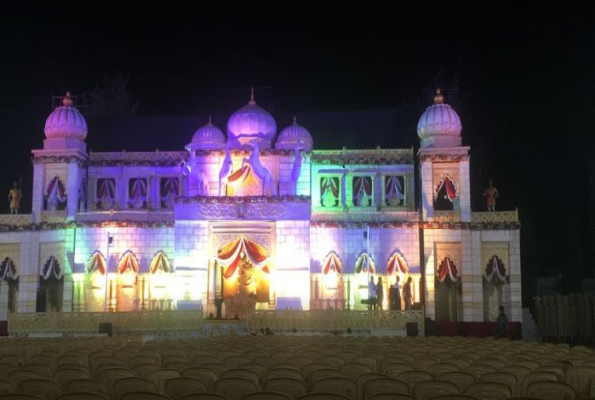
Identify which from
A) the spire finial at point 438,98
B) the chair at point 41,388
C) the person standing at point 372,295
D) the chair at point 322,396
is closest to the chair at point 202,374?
the chair at point 41,388

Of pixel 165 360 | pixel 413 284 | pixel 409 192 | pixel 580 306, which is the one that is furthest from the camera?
pixel 409 192

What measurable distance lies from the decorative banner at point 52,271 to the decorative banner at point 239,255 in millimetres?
9752

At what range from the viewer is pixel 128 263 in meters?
44.0

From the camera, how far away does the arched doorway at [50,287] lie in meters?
44.0

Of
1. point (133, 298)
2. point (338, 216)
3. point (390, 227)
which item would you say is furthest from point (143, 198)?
point (390, 227)

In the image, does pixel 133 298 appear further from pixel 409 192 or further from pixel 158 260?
pixel 409 192

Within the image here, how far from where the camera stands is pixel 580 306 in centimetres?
3041

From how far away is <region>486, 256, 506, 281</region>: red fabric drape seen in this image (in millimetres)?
42406

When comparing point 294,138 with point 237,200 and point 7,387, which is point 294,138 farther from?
point 7,387

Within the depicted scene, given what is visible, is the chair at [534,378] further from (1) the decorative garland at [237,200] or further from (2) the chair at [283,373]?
(1) the decorative garland at [237,200]

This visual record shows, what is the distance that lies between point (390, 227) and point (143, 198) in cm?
1550

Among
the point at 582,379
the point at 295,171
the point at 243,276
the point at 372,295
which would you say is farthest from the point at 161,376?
the point at 243,276

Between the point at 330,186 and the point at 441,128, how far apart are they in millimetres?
7512

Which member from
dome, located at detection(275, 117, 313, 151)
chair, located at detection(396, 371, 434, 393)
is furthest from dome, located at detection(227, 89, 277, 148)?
chair, located at detection(396, 371, 434, 393)
